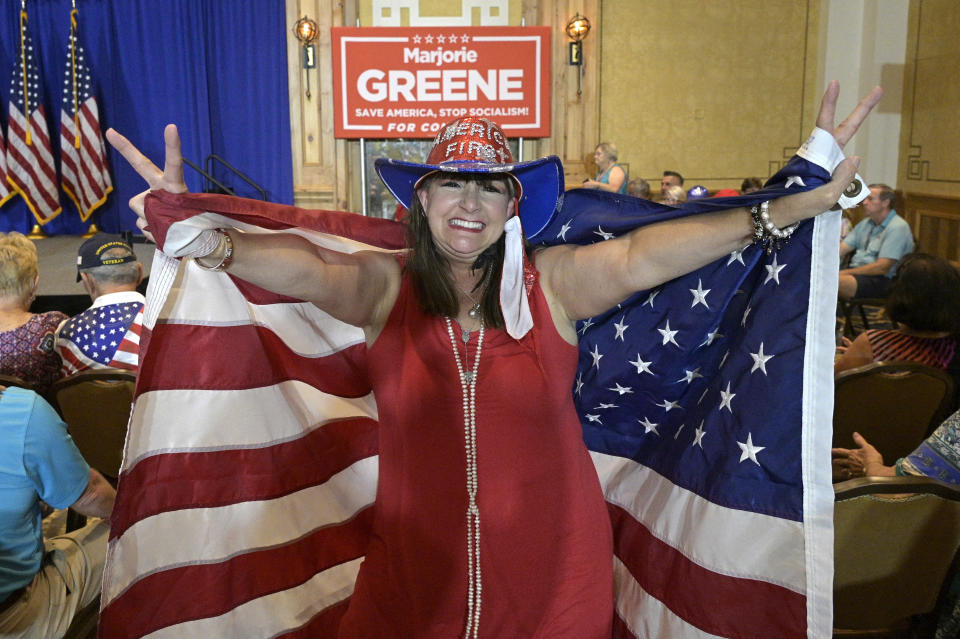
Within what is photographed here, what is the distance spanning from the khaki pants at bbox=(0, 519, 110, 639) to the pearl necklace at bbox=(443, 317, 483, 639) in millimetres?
1177

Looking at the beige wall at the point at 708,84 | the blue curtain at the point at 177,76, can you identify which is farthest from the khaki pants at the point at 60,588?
the beige wall at the point at 708,84

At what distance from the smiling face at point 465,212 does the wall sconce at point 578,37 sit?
8.30 m

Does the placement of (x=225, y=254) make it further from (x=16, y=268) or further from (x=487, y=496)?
(x=16, y=268)

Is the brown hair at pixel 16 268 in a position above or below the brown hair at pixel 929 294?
above

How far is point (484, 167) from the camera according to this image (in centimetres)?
156

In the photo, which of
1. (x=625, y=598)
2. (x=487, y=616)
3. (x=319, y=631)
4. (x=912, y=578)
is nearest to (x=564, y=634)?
(x=487, y=616)

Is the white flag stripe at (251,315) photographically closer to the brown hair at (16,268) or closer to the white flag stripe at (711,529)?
the white flag stripe at (711,529)

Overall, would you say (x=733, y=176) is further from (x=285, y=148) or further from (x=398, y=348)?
(x=398, y=348)

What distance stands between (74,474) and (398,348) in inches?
36.4

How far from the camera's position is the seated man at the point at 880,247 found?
254 inches

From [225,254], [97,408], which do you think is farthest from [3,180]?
[225,254]

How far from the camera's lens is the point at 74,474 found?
191cm

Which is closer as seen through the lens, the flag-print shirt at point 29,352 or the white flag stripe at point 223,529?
the white flag stripe at point 223,529

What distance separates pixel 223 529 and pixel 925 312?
2.90m
